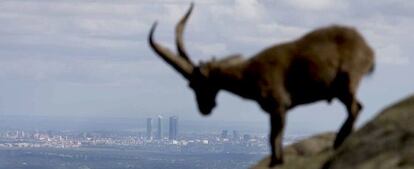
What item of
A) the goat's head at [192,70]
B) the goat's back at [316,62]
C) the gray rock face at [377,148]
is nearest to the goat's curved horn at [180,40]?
the goat's head at [192,70]

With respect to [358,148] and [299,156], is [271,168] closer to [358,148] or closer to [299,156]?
[299,156]

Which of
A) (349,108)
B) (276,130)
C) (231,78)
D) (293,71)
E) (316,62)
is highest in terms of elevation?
(316,62)

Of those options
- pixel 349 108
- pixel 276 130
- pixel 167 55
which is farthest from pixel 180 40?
pixel 349 108

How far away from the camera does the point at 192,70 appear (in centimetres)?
2097

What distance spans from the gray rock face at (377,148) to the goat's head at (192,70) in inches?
72.2

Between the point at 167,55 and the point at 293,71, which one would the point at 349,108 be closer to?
the point at 293,71

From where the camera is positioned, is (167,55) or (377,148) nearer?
(377,148)

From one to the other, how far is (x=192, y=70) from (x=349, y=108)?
290 cm

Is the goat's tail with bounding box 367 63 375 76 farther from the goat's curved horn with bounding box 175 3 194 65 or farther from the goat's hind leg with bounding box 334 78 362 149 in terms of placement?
the goat's curved horn with bounding box 175 3 194 65

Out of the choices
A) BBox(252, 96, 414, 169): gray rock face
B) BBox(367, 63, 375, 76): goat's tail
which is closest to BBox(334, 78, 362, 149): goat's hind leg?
BBox(252, 96, 414, 169): gray rock face

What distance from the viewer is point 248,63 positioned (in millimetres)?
20719

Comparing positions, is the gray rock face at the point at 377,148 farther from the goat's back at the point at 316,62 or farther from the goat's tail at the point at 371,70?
the goat's back at the point at 316,62

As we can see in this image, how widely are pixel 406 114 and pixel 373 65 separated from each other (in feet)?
4.69

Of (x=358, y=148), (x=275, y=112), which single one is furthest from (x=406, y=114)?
(x=275, y=112)
